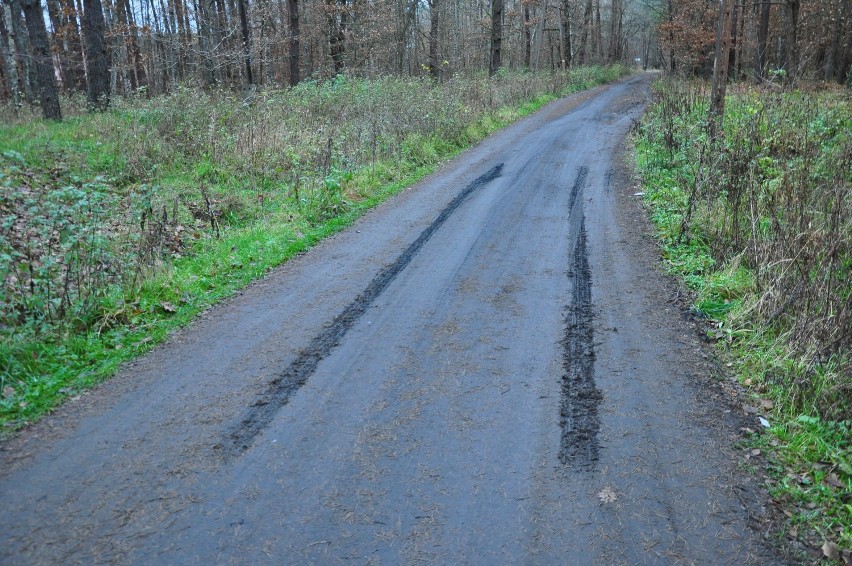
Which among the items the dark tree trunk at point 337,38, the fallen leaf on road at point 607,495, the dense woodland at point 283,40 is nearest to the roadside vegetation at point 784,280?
the fallen leaf on road at point 607,495

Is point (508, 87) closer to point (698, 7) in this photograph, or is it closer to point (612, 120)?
point (612, 120)

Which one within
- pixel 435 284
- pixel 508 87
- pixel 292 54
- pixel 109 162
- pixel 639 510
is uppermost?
pixel 292 54

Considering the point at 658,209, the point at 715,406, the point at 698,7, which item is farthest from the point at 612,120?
the point at 715,406

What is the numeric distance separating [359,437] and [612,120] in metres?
19.0

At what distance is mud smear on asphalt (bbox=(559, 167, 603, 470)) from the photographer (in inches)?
167

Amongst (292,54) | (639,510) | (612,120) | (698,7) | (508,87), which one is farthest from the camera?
(698,7)

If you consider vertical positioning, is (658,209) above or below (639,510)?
above

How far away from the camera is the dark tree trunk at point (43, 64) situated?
14086 millimetres

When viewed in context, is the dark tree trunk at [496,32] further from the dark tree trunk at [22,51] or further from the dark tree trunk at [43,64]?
the dark tree trunk at [43,64]

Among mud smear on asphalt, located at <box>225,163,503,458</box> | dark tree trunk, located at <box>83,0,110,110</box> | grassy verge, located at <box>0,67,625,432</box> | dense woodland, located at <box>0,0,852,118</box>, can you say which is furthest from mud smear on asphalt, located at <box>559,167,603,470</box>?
dark tree trunk, located at <box>83,0,110,110</box>

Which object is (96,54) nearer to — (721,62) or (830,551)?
(721,62)

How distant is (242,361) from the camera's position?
18.2ft

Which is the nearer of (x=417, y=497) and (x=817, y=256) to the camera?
(x=417, y=497)

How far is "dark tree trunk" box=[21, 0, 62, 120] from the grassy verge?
0.45 metres
